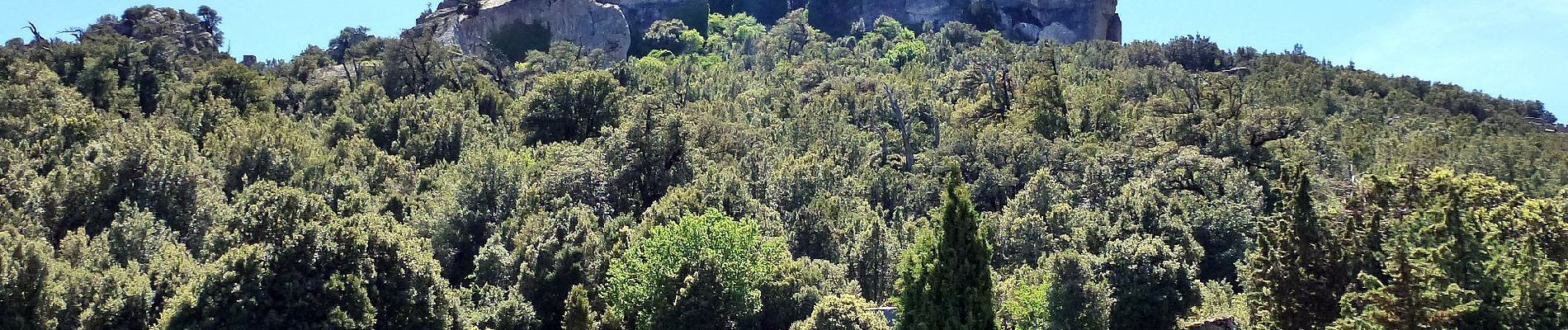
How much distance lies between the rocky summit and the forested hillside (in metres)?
12.4

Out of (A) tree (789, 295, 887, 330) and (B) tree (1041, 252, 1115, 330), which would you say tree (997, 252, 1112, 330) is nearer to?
(B) tree (1041, 252, 1115, 330)

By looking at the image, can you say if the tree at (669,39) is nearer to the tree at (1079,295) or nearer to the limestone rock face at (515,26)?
the limestone rock face at (515,26)

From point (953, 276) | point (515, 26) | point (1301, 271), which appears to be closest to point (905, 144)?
point (1301, 271)

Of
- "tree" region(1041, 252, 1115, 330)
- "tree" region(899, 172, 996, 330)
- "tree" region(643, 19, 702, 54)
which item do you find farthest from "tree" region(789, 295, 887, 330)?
"tree" region(643, 19, 702, 54)

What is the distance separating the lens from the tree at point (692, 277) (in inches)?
1441

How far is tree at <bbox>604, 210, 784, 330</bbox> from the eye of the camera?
3659cm

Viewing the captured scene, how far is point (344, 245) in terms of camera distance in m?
33.5

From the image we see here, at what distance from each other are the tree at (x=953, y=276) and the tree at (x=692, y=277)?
26.6 feet

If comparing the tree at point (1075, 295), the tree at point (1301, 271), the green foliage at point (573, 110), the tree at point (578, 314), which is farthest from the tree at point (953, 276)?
the green foliage at point (573, 110)

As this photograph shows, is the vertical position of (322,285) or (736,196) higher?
(736,196)

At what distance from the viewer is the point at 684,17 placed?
132 meters

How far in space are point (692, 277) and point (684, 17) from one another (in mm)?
98082

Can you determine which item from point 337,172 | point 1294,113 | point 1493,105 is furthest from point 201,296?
point 1493,105

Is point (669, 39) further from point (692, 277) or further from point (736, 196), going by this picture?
point (692, 277)
